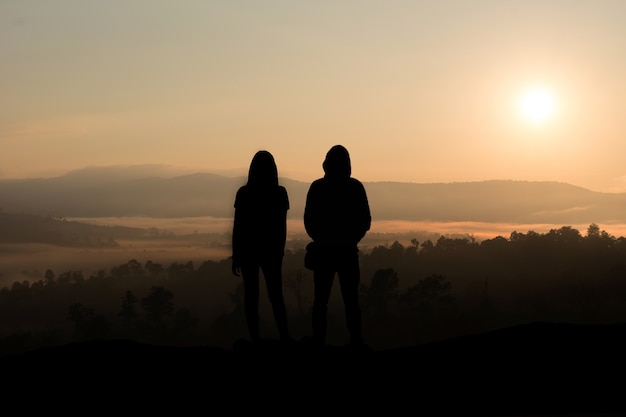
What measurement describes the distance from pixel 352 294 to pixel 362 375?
202 cm

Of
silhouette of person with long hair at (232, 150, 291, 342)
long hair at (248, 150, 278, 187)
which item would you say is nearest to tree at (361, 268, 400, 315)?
silhouette of person with long hair at (232, 150, 291, 342)

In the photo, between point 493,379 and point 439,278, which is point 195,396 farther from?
point 439,278

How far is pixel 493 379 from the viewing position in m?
17.5

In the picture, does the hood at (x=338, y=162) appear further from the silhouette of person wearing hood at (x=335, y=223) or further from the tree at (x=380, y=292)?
the tree at (x=380, y=292)

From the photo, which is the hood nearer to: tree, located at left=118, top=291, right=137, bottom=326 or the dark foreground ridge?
the dark foreground ridge

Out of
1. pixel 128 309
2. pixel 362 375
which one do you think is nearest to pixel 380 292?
pixel 128 309

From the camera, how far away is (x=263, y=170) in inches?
730

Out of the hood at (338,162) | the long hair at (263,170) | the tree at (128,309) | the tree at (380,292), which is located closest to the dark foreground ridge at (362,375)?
the long hair at (263,170)

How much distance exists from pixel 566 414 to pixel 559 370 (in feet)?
7.74

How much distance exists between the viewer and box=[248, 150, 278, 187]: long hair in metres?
18.5

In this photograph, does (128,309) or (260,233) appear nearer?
(260,233)

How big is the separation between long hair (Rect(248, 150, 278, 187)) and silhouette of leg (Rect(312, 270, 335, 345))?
2.13 m

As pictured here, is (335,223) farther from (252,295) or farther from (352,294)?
(252,295)

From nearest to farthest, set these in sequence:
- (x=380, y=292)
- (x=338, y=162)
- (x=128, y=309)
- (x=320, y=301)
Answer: (x=338, y=162)
(x=320, y=301)
(x=380, y=292)
(x=128, y=309)
